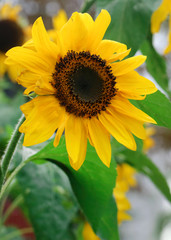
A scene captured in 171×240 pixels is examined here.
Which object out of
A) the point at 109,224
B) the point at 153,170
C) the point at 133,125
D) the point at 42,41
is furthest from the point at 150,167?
the point at 42,41

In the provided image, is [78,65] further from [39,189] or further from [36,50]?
[39,189]

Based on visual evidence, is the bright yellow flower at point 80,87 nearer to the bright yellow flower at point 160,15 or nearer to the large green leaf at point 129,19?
the large green leaf at point 129,19

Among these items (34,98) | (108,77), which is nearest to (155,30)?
(108,77)

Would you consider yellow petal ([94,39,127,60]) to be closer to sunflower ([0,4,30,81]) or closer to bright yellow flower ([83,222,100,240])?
bright yellow flower ([83,222,100,240])

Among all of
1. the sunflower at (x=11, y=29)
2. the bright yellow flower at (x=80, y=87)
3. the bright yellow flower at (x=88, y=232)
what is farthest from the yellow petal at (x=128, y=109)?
the sunflower at (x=11, y=29)

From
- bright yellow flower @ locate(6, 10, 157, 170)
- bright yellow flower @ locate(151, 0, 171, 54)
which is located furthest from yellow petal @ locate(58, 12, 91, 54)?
bright yellow flower @ locate(151, 0, 171, 54)

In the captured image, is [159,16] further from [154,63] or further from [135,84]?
[135,84]
